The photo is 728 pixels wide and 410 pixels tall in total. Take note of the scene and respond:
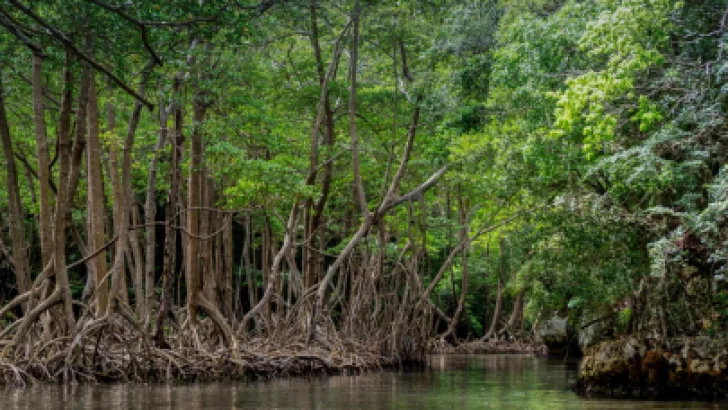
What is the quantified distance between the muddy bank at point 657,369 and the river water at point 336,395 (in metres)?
0.57

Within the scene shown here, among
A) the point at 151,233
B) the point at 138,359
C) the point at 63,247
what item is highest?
the point at 151,233

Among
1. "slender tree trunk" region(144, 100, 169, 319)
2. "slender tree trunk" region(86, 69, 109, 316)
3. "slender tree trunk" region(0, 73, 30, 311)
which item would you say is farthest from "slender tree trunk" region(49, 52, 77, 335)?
"slender tree trunk" region(0, 73, 30, 311)

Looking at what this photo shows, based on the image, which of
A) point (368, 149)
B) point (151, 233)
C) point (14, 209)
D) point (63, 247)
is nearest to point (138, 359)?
point (63, 247)

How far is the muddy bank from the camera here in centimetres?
1194

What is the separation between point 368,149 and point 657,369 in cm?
1124

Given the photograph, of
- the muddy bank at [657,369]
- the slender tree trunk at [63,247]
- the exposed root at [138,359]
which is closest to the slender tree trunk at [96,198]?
the exposed root at [138,359]

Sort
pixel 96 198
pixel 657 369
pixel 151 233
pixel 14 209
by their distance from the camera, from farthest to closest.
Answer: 1. pixel 151 233
2. pixel 14 209
3. pixel 96 198
4. pixel 657 369

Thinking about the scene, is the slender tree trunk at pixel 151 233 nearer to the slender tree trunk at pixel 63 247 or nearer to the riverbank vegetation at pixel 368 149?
the riverbank vegetation at pixel 368 149

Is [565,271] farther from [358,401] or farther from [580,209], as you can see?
[358,401]

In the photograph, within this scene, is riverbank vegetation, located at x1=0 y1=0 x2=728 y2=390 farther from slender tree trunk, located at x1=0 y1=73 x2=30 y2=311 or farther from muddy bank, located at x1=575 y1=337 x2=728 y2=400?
muddy bank, located at x1=575 y1=337 x2=728 y2=400

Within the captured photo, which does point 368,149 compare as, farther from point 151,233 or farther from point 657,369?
point 657,369

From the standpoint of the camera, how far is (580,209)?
1318 centimetres

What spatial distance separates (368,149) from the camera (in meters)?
22.1

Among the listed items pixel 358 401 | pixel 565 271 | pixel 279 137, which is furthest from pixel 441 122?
pixel 358 401
